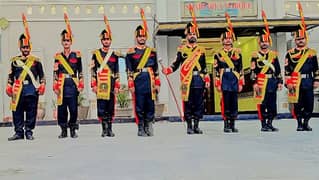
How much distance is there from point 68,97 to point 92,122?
7011mm

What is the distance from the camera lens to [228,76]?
910 cm

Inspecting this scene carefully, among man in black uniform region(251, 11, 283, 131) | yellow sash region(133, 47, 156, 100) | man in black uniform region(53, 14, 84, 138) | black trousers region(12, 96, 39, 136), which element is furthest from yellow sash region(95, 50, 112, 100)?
man in black uniform region(251, 11, 283, 131)

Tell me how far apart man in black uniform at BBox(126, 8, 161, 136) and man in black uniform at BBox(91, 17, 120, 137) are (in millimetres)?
262

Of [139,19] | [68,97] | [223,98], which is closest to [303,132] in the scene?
[223,98]

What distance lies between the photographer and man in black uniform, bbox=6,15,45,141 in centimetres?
864

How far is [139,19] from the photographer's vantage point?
17375 millimetres

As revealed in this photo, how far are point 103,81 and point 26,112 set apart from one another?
4.20 ft

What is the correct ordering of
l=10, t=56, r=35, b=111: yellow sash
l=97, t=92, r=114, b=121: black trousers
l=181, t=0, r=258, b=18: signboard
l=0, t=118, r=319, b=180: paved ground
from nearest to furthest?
l=0, t=118, r=319, b=180: paved ground, l=10, t=56, r=35, b=111: yellow sash, l=97, t=92, r=114, b=121: black trousers, l=181, t=0, r=258, b=18: signboard

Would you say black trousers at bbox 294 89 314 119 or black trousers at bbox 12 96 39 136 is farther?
black trousers at bbox 294 89 314 119

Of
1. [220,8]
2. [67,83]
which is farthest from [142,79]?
[220,8]

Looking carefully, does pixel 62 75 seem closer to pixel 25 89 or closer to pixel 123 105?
pixel 25 89

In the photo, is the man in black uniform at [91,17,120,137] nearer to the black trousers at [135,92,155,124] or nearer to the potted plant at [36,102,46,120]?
the black trousers at [135,92,155,124]

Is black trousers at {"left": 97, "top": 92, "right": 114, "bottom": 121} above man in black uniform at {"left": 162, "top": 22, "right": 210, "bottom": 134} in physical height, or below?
below

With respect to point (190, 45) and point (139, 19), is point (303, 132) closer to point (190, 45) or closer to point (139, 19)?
point (190, 45)
